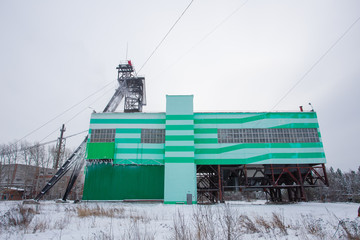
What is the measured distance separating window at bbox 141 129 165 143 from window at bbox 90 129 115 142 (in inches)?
158

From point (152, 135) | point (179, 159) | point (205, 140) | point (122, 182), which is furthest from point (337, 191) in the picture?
point (122, 182)

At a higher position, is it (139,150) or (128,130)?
(128,130)

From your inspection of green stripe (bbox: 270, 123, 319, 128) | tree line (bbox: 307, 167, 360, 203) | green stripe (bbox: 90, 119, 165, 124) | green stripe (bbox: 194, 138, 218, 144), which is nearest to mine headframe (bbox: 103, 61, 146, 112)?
green stripe (bbox: 90, 119, 165, 124)

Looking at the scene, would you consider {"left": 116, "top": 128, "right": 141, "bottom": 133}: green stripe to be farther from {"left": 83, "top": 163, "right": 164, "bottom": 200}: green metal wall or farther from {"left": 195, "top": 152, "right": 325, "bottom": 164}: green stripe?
{"left": 195, "top": 152, "right": 325, "bottom": 164}: green stripe

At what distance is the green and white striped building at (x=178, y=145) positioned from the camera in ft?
81.0

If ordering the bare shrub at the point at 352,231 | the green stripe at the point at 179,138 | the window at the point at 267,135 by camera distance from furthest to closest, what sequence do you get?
the window at the point at 267,135 → the green stripe at the point at 179,138 → the bare shrub at the point at 352,231

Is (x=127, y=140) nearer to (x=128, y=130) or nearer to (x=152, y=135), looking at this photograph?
(x=128, y=130)

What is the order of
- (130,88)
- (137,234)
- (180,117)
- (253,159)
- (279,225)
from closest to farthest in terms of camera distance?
1. (137,234)
2. (279,225)
3. (253,159)
4. (180,117)
5. (130,88)

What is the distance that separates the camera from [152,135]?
26.5 meters

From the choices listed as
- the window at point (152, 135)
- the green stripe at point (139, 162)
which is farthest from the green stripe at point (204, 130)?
the green stripe at point (139, 162)

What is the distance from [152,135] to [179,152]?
4489 mm

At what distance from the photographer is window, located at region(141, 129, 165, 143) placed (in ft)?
86.3

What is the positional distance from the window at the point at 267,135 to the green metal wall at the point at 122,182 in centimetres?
943

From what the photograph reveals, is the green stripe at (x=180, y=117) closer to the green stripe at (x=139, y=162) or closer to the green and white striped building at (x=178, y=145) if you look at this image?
the green and white striped building at (x=178, y=145)
